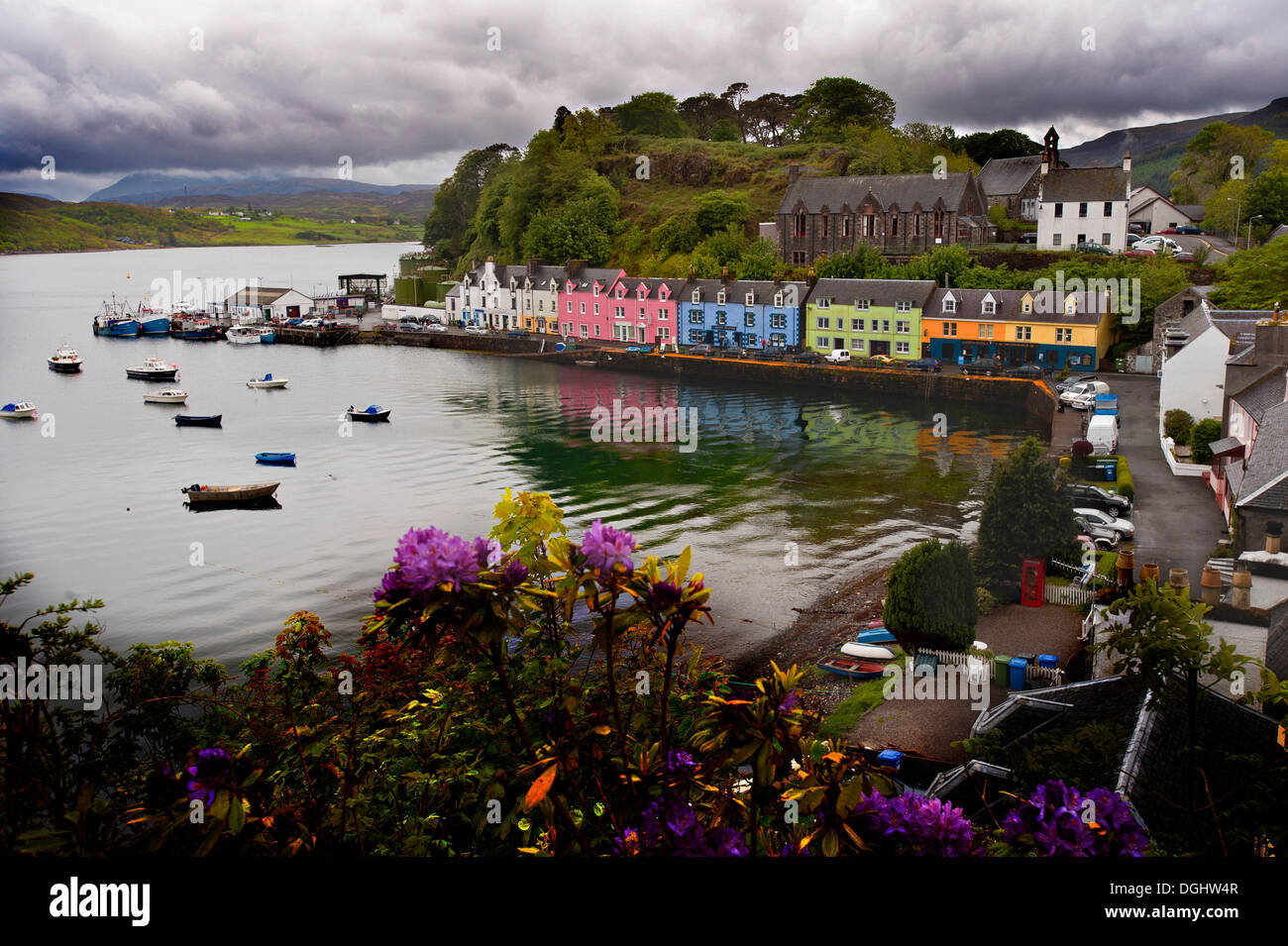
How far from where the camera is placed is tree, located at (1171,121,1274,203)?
134ft

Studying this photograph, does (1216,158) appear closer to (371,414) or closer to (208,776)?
(371,414)

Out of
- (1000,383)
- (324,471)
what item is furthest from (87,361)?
(1000,383)

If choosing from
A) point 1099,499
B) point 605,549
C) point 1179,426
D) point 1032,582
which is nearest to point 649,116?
point 1179,426

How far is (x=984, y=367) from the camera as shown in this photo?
32.6m

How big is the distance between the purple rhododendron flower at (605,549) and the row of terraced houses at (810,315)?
32958 mm

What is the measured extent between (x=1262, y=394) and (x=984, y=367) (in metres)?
17.2

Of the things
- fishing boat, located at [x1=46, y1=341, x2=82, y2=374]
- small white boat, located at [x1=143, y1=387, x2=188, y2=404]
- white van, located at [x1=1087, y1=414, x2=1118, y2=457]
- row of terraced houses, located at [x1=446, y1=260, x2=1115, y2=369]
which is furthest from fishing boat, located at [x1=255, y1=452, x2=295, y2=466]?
fishing boat, located at [x1=46, y1=341, x2=82, y2=374]

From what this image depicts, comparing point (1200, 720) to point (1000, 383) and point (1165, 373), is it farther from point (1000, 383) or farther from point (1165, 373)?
point (1000, 383)

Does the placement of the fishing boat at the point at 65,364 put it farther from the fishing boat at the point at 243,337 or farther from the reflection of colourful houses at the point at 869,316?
the reflection of colourful houses at the point at 869,316

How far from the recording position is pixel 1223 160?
42.1 m

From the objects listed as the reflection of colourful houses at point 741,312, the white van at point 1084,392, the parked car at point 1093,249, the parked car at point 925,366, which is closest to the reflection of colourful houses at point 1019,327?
the parked car at point 925,366

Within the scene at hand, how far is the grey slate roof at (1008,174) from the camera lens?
144ft
